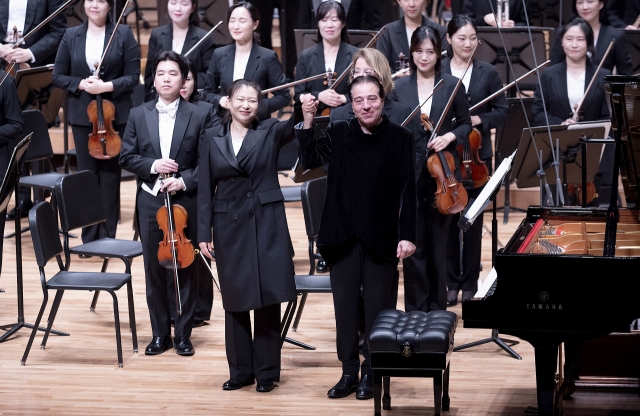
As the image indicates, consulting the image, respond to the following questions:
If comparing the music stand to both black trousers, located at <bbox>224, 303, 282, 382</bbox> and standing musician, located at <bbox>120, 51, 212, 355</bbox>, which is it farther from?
black trousers, located at <bbox>224, 303, 282, 382</bbox>

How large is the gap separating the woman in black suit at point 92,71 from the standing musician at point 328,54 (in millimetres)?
1069

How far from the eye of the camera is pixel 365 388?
402 centimetres

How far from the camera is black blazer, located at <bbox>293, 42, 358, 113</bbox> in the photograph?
560 cm

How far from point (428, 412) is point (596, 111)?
2.42 metres

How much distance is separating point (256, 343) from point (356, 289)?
→ 0.51 m

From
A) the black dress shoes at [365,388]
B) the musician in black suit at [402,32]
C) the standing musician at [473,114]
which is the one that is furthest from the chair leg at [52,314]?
the musician in black suit at [402,32]

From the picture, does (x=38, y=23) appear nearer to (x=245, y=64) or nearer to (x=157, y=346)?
(x=245, y=64)

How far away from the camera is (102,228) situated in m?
5.80

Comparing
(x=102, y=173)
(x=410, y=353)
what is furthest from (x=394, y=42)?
(x=410, y=353)

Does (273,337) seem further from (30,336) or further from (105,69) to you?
(105,69)

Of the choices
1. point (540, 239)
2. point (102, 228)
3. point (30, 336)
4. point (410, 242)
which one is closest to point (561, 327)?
point (540, 239)

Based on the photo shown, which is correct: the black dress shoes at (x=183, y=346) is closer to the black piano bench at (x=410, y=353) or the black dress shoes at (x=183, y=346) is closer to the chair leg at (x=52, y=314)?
the chair leg at (x=52, y=314)

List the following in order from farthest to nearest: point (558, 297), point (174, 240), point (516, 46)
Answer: point (516, 46) < point (174, 240) < point (558, 297)

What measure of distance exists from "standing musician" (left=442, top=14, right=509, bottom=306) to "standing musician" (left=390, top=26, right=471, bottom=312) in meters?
0.32
